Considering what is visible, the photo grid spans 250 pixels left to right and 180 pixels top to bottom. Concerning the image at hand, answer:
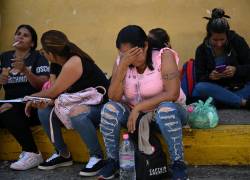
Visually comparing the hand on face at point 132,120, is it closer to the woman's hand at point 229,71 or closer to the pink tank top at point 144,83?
the pink tank top at point 144,83

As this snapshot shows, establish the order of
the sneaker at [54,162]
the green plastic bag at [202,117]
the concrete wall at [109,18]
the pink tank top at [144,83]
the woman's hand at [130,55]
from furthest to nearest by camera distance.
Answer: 1. the concrete wall at [109,18]
2. the sneaker at [54,162]
3. the green plastic bag at [202,117]
4. the pink tank top at [144,83]
5. the woman's hand at [130,55]

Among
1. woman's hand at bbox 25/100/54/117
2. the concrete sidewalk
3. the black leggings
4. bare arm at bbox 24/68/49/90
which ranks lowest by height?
the concrete sidewalk

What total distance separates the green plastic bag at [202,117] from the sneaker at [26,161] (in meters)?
1.53

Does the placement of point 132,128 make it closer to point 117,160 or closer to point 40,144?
point 117,160

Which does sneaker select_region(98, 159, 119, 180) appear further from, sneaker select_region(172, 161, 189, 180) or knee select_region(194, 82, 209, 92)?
knee select_region(194, 82, 209, 92)

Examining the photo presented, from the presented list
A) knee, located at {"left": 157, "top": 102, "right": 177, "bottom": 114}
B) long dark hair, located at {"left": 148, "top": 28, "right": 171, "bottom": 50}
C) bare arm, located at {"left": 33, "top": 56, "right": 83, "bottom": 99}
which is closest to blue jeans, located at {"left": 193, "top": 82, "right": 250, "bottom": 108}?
long dark hair, located at {"left": 148, "top": 28, "right": 171, "bottom": 50}

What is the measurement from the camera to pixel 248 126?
4820 mm

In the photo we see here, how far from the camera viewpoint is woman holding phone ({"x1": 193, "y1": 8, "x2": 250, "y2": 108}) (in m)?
5.46

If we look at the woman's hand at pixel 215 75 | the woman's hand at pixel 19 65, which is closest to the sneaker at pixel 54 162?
the woman's hand at pixel 19 65

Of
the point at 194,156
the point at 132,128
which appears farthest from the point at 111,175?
the point at 194,156

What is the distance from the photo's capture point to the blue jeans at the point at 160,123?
428 cm

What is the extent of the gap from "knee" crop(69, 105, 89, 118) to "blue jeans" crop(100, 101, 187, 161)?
316mm

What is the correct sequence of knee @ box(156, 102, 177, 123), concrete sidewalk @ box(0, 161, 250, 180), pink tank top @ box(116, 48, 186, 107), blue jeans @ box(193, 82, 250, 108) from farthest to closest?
blue jeans @ box(193, 82, 250, 108) → concrete sidewalk @ box(0, 161, 250, 180) → pink tank top @ box(116, 48, 186, 107) → knee @ box(156, 102, 177, 123)

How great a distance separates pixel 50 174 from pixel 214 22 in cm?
220
